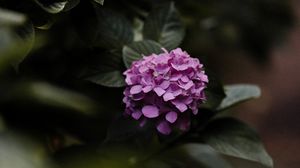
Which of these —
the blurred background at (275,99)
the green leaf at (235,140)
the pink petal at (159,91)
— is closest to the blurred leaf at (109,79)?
the pink petal at (159,91)

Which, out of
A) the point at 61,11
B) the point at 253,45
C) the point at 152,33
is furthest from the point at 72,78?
the point at 253,45

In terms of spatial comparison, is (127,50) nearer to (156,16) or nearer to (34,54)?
(156,16)

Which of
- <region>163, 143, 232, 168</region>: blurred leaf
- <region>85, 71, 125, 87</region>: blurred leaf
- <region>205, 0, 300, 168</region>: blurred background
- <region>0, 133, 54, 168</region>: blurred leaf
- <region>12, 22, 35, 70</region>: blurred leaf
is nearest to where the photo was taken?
<region>0, 133, 54, 168</region>: blurred leaf

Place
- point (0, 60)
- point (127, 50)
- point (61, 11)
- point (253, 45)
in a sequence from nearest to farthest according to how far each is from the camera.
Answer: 1. point (0, 60)
2. point (61, 11)
3. point (127, 50)
4. point (253, 45)

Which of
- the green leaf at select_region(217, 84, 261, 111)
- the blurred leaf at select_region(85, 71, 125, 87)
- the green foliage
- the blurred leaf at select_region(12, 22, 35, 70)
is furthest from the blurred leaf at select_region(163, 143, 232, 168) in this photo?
the blurred leaf at select_region(12, 22, 35, 70)

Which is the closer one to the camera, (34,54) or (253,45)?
(34,54)

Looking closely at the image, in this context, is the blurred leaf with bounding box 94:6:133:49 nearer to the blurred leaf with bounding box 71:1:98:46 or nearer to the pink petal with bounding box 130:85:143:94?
the blurred leaf with bounding box 71:1:98:46

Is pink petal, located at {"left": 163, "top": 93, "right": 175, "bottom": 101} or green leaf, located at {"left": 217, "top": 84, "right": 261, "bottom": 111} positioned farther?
green leaf, located at {"left": 217, "top": 84, "right": 261, "bottom": 111}

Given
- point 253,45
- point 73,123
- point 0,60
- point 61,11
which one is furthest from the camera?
point 253,45
